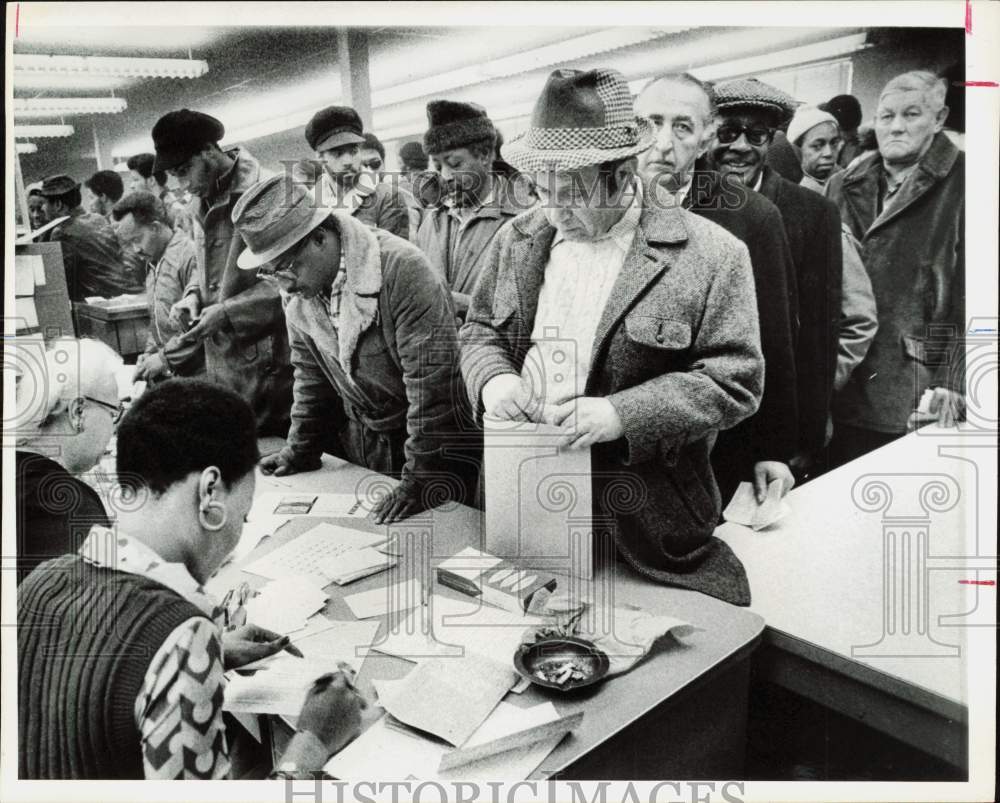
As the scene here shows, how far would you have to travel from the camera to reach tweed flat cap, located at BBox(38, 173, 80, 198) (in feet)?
7.38

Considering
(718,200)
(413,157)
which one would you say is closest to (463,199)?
(413,157)

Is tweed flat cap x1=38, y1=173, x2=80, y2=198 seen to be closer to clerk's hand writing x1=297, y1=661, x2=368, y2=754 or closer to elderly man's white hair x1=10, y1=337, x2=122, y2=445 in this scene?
elderly man's white hair x1=10, y1=337, x2=122, y2=445

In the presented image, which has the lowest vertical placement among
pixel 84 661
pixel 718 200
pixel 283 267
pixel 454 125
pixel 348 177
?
pixel 84 661

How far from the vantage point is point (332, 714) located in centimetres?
199

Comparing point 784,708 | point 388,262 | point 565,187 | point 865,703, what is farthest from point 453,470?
point 865,703

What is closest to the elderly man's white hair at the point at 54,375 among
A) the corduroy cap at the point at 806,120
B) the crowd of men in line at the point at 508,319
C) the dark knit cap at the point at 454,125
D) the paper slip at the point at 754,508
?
the crowd of men in line at the point at 508,319

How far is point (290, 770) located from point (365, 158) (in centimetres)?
154

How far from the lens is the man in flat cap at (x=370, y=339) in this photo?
226 centimetres

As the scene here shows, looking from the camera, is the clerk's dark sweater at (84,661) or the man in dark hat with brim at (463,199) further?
the man in dark hat with brim at (463,199)

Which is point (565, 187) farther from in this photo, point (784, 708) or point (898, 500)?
point (784, 708)

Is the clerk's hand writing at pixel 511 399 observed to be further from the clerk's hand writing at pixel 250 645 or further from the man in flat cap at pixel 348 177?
the clerk's hand writing at pixel 250 645

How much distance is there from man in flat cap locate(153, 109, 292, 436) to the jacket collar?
5.08 ft

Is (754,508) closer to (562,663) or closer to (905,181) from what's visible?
(562,663)

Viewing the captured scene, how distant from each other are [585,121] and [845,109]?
0.66m
